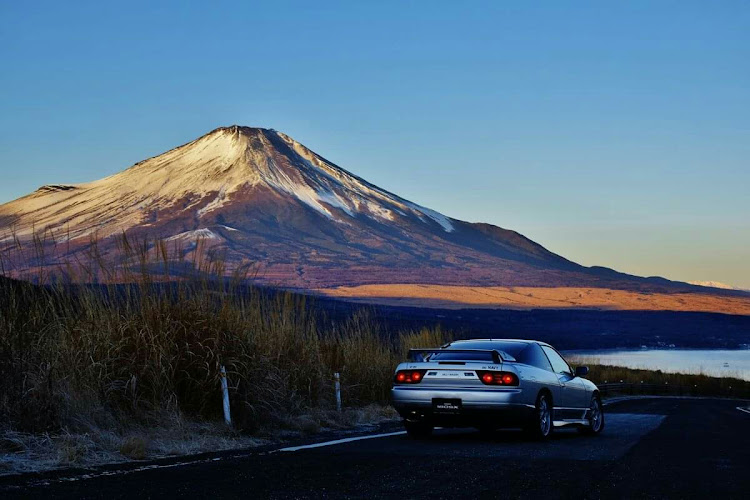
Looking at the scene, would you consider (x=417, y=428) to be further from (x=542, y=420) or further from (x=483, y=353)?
(x=542, y=420)

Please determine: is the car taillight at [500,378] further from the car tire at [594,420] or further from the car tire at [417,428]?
the car tire at [594,420]

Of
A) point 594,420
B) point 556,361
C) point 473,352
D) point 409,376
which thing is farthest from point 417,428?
point 594,420

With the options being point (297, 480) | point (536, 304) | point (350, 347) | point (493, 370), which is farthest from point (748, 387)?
point (536, 304)

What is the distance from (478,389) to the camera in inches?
541

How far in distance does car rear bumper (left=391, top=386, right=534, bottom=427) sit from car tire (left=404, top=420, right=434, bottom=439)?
24 cm

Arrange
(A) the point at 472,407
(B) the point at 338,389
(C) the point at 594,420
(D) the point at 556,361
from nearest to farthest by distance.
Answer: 1. (A) the point at 472,407
2. (D) the point at 556,361
3. (C) the point at 594,420
4. (B) the point at 338,389

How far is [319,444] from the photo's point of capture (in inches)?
501

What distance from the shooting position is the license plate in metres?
13.7

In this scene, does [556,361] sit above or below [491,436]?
above

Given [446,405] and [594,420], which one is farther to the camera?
[594,420]

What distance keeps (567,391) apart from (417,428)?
7.35ft

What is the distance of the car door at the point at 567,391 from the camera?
1508 centimetres

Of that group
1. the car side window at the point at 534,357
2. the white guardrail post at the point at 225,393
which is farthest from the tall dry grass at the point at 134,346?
the car side window at the point at 534,357

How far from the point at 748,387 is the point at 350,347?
184 feet
